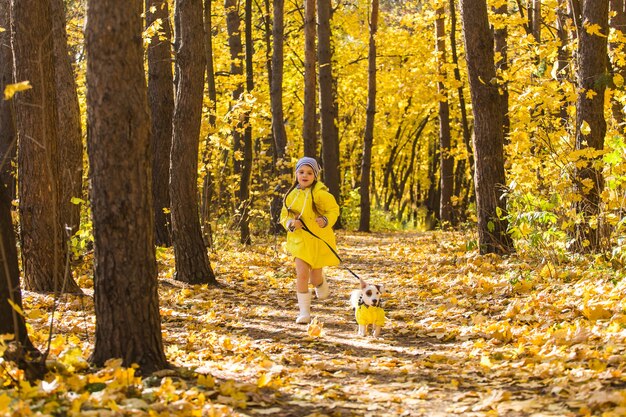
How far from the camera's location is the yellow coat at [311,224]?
7.88 metres

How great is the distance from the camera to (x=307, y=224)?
7926 mm

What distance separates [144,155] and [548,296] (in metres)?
4.75

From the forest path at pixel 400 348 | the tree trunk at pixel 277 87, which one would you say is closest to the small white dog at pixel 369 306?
the forest path at pixel 400 348

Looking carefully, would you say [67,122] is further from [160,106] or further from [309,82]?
[309,82]

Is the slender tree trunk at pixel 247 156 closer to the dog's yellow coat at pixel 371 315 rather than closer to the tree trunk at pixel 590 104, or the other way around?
the tree trunk at pixel 590 104

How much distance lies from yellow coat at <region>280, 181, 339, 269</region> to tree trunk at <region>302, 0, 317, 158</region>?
399 inches

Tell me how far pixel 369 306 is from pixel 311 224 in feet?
4.65

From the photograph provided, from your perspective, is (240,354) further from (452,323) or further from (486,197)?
(486,197)

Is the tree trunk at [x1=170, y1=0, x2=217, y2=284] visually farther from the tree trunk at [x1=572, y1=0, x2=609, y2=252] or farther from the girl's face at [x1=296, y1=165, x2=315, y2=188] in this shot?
the tree trunk at [x1=572, y1=0, x2=609, y2=252]

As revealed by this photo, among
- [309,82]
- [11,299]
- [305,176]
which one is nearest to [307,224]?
[305,176]

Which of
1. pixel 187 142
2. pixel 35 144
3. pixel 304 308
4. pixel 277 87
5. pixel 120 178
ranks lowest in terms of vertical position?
pixel 304 308

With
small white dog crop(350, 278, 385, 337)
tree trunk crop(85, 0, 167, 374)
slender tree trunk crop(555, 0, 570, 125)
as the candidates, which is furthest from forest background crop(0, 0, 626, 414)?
small white dog crop(350, 278, 385, 337)

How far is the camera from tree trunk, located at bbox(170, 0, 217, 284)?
962 cm

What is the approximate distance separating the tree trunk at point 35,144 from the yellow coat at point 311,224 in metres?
2.62
